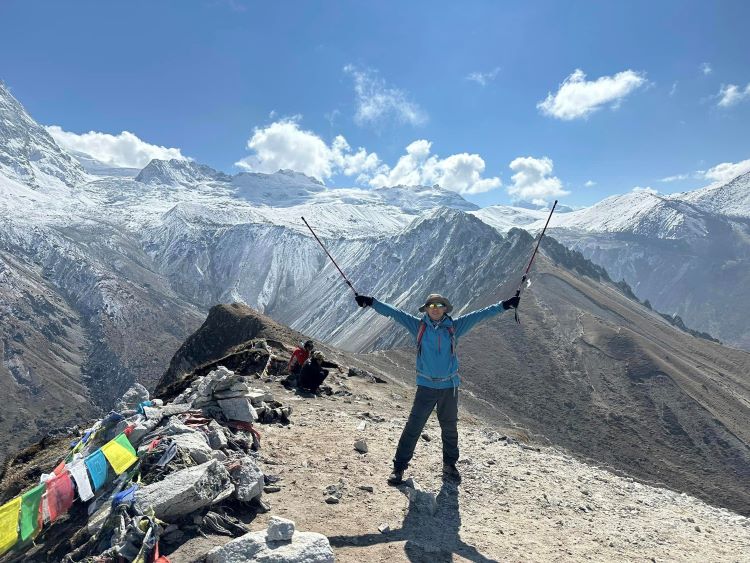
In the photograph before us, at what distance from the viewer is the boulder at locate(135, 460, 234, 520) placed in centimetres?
658

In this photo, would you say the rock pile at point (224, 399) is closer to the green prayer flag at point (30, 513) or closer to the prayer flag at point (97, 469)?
the prayer flag at point (97, 469)

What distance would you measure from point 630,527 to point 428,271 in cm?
18810

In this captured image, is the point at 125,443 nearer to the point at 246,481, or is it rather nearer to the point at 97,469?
the point at 97,469

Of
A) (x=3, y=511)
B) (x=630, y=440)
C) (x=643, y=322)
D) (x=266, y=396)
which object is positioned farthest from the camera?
(x=643, y=322)

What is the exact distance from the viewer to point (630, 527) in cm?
919

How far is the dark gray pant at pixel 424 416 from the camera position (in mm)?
9102

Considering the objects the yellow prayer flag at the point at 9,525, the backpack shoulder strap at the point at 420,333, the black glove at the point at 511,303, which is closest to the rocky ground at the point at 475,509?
the backpack shoulder strap at the point at 420,333

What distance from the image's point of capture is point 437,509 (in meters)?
8.58

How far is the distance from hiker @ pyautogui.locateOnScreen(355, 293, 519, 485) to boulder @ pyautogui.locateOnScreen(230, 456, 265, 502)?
2.73 metres

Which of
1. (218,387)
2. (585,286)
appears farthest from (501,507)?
(585,286)

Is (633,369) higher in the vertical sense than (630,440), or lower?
higher

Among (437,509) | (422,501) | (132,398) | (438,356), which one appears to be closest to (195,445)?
(422,501)

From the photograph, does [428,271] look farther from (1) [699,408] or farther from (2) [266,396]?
(2) [266,396]

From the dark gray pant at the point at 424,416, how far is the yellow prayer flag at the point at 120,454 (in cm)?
460
